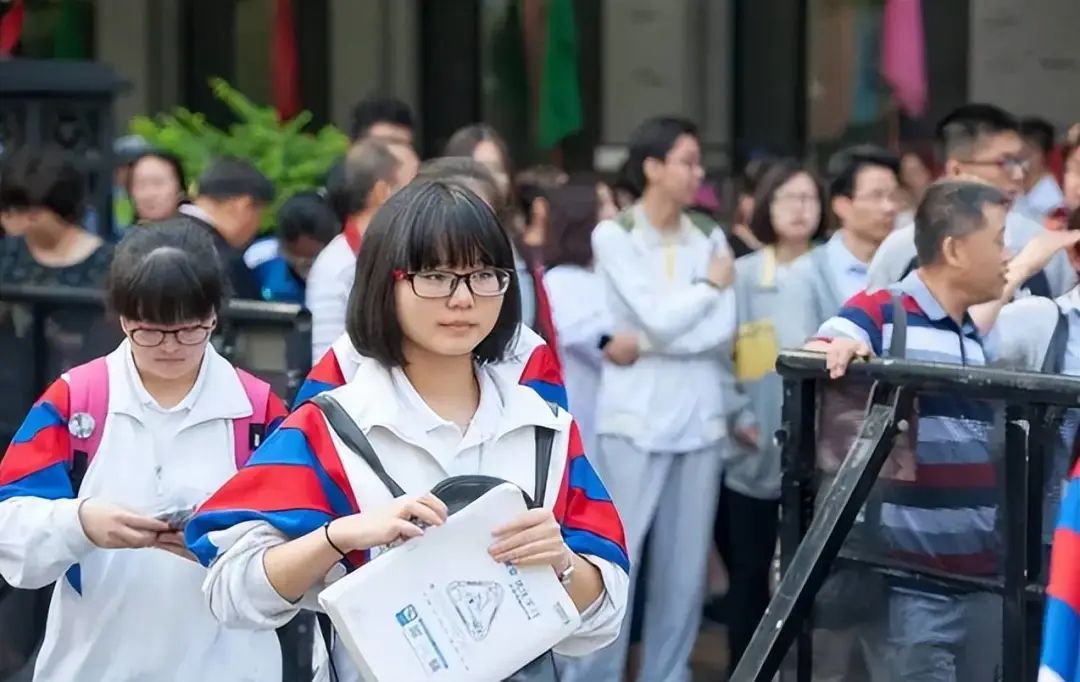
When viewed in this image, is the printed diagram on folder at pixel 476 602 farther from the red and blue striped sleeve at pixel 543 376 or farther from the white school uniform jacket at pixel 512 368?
the red and blue striped sleeve at pixel 543 376

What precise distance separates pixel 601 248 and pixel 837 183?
4.64 feet

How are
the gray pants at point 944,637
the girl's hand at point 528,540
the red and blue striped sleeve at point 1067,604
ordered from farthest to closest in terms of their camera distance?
the gray pants at point 944,637 → the girl's hand at point 528,540 → the red and blue striped sleeve at point 1067,604

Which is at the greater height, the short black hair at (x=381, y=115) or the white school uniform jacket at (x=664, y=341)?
the short black hair at (x=381, y=115)

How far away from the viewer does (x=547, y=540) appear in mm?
2930

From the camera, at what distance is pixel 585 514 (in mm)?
3176

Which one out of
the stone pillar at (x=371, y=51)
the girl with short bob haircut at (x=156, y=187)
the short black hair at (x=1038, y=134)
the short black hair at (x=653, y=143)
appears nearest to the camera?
the short black hair at (x=653, y=143)

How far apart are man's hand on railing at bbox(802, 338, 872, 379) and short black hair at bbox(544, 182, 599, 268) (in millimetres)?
2175

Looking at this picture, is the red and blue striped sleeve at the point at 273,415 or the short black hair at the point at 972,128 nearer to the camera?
the red and blue striped sleeve at the point at 273,415

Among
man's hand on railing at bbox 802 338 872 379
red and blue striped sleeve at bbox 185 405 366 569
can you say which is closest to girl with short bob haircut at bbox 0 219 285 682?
red and blue striped sleeve at bbox 185 405 366 569

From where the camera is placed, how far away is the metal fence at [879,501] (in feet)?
13.6

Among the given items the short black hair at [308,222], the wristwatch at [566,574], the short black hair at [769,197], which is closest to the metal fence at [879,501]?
the wristwatch at [566,574]

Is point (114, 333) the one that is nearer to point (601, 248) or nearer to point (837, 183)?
point (601, 248)

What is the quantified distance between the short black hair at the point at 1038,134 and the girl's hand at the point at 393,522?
6249 mm

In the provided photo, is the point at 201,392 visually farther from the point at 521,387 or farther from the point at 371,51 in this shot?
the point at 371,51
